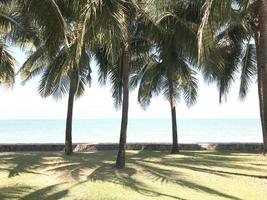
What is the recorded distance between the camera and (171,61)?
67.5 feet

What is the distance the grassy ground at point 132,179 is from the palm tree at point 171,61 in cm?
384

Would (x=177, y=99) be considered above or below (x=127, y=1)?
below

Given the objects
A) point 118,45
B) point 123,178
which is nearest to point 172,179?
point 123,178

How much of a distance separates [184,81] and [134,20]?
614 cm

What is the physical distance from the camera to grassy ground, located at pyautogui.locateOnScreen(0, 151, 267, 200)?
1195 cm

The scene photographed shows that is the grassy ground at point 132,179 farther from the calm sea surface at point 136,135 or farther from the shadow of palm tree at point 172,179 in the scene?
the calm sea surface at point 136,135

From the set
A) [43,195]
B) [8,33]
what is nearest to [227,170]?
[43,195]

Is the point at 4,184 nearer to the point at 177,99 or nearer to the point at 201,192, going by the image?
the point at 201,192

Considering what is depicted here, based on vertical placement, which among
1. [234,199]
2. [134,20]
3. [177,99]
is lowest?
[234,199]

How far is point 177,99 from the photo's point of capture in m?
23.8

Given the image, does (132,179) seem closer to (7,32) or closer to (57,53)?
(57,53)

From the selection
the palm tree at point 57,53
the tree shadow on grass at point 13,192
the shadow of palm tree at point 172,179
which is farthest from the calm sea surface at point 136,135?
the tree shadow on grass at point 13,192

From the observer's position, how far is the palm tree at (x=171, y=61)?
1641 centimetres

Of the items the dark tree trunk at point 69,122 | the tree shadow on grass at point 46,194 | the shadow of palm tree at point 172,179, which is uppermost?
the dark tree trunk at point 69,122
